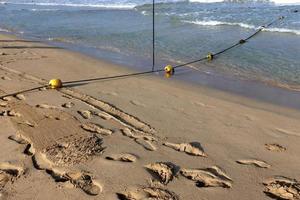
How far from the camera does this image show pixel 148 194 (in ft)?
12.4

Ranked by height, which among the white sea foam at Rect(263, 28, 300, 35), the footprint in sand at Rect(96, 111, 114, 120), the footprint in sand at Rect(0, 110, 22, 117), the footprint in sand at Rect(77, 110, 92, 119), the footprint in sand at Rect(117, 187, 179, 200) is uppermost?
→ the white sea foam at Rect(263, 28, 300, 35)

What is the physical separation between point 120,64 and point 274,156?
566 cm

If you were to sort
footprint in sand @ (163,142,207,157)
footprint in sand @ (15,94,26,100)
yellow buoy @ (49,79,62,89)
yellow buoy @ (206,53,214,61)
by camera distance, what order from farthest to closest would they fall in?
yellow buoy @ (206,53,214,61), yellow buoy @ (49,79,62,89), footprint in sand @ (15,94,26,100), footprint in sand @ (163,142,207,157)

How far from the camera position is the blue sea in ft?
29.9

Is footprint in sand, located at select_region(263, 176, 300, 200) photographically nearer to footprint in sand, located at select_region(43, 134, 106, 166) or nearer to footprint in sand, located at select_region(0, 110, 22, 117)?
footprint in sand, located at select_region(43, 134, 106, 166)

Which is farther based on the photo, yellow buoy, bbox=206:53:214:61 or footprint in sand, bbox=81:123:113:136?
yellow buoy, bbox=206:53:214:61

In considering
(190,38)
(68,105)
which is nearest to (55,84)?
(68,105)

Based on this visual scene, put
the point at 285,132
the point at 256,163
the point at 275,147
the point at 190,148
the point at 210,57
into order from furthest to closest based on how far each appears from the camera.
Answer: the point at 210,57 < the point at 285,132 < the point at 275,147 < the point at 190,148 < the point at 256,163

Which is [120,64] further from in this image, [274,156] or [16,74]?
[274,156]

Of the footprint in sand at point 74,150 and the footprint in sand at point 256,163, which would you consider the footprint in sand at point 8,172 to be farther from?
the footprint in sand at point 256,163

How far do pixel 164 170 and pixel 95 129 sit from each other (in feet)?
4.57

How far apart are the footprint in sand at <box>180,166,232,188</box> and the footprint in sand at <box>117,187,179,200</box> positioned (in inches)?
14.2

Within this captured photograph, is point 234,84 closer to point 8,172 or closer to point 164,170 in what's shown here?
point 164,170

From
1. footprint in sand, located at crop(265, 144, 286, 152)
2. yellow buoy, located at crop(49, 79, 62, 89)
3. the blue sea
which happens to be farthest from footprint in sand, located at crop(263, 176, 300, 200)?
yellow buoy, located at crop(49, 79, 62, 89)
